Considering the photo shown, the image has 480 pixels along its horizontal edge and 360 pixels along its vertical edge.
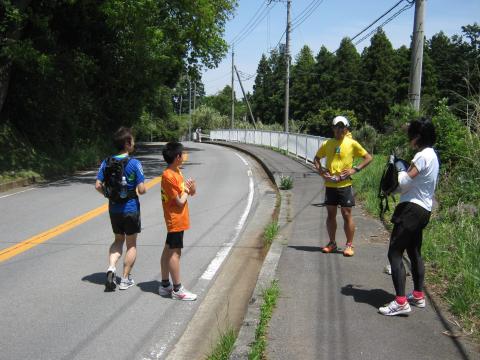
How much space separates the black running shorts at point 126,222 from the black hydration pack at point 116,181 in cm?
17

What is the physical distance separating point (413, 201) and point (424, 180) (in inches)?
8.5

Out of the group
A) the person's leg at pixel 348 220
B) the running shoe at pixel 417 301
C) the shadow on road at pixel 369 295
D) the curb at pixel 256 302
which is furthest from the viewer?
the person's leg at pixel 348 220

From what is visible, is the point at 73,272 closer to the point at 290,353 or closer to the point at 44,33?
the point at 290,353

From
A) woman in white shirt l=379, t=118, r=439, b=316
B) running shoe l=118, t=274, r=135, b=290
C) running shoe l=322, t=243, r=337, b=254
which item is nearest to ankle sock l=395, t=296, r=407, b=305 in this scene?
woman in white shirt l=379, t=118, r=439, b=316

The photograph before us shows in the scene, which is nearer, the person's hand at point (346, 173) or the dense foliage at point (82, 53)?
the person's hand at point (346, 173)

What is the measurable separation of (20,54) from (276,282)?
40.4ft

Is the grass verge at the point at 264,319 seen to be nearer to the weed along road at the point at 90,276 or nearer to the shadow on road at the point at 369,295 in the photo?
the weed along road at the point at 90,276

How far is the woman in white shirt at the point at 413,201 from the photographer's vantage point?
468 centimetres

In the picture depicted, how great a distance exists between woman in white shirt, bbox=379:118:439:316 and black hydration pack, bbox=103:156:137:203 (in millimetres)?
2815

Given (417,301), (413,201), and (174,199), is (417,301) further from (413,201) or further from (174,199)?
(174,199)

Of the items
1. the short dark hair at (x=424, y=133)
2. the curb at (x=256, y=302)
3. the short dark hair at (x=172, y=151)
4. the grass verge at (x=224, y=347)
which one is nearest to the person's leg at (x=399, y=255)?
the short dark hair at (x=424, y=133)

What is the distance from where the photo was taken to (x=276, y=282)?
5809 mm

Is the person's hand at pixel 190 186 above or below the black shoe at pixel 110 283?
above

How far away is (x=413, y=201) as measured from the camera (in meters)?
4.78
